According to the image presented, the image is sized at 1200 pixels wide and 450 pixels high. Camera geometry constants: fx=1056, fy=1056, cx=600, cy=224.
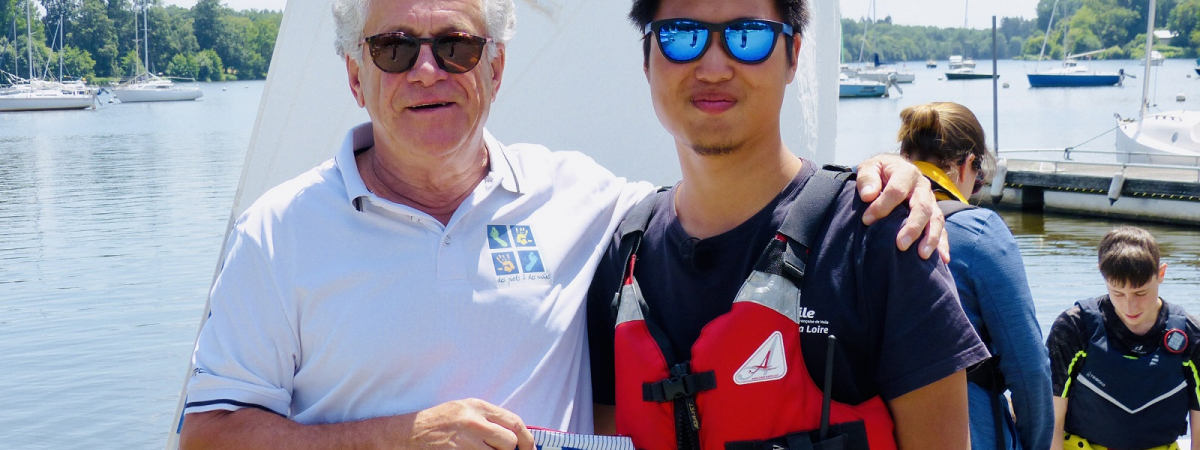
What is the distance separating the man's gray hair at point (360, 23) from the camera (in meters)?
2.62

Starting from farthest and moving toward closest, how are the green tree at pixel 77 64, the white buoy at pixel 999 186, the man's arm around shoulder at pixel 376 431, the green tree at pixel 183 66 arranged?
the green tree at pixel 183 66 → the green tree at pixel 77 64 → the white buoy at pixel 999 186 → the man's arm around shoulder at pixel 376 431

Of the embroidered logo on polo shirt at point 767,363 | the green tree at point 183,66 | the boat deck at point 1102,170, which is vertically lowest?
the boat deck at point 1102,170

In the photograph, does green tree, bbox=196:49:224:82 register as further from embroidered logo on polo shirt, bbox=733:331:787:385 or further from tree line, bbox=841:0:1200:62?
embroidered logo on polo shirt, bbox=733:331:787:385

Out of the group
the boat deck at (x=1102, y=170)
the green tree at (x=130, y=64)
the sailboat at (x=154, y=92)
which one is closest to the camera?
the boat deck at (x=1102, y=170)

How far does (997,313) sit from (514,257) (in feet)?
4.12

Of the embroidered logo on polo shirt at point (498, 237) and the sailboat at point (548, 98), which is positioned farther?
the sailboat at point (548, 98)

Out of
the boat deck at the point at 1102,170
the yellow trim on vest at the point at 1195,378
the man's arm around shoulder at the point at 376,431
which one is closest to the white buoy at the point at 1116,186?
the boat deck at the point at 1102,170

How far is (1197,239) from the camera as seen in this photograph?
1889 centimetres

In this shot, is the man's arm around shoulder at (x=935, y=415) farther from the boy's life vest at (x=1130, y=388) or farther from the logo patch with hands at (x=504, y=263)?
the boy's life vest at (x=1130, y=388)

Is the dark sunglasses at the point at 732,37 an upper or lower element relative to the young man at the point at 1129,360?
upper

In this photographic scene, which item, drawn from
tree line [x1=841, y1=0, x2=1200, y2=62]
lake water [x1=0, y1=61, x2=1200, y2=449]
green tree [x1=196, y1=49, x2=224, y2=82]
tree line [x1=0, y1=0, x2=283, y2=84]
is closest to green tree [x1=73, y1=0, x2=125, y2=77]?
tree line [x1=0, y1=0, x2=283, y2=84]

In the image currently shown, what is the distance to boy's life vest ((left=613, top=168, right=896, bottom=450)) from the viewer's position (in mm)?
2102

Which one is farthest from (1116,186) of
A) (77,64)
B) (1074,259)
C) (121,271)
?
(77,64)

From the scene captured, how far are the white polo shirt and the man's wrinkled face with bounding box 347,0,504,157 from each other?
15 centimetres
